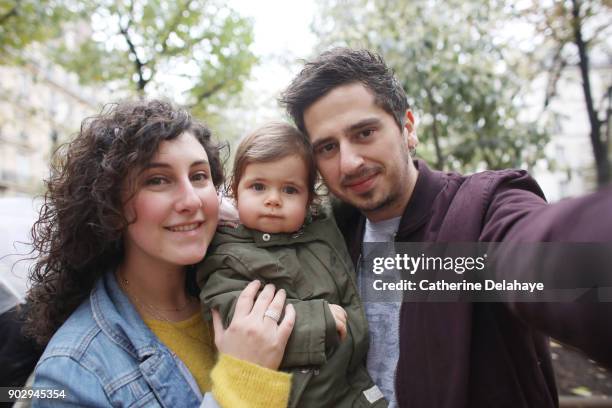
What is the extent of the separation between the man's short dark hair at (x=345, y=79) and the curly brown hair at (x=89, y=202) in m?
0.60

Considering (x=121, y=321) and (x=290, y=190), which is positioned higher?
(x=290, y=190)

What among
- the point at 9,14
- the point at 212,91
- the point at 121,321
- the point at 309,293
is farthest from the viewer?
the point at 212,91

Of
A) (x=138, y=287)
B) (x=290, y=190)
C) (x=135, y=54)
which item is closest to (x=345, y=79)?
(x=290, y=190)

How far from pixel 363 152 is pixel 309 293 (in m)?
0.74

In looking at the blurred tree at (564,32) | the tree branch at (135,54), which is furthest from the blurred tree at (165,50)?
the blurred tree at (564,32)

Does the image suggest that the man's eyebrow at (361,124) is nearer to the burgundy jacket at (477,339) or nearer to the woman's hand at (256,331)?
the burgundy jacket at (477,339)

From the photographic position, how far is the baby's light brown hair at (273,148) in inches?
82.1

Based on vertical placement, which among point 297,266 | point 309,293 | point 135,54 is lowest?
point 309,293

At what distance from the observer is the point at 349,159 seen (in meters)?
1.99

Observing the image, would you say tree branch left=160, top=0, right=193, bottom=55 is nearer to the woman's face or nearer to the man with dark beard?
the man with dark beard

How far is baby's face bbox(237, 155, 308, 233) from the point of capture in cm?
201

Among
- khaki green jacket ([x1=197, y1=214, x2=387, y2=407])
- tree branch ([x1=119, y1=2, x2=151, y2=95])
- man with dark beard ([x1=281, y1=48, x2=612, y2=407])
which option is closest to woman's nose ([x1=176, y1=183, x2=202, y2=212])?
khaki green jacket ([x1=197, y1=214, x2=387, y2=407])

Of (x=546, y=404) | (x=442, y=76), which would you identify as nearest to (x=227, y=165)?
(x=546, y=404)

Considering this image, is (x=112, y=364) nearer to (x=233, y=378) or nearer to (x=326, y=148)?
(x=233, y=378)
